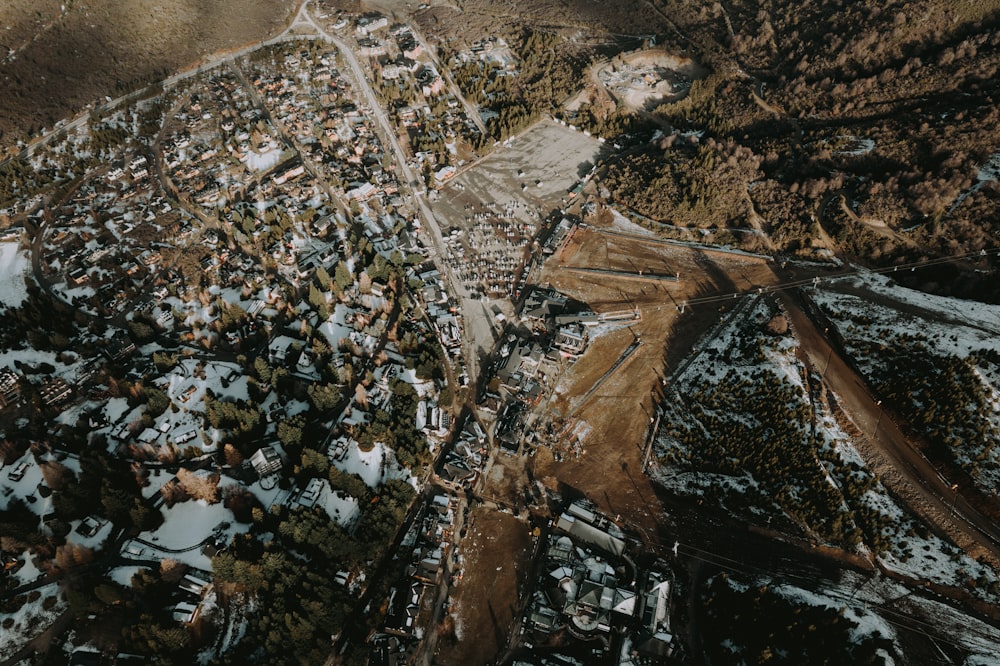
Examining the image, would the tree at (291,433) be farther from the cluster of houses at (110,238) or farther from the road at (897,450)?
A: the road at (897,450)

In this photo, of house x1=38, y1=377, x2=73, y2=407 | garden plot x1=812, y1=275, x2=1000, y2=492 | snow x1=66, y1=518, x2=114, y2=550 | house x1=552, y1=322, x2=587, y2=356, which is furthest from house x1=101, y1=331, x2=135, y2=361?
garden plot x1=812, y1=275, x2=1000, y2=492

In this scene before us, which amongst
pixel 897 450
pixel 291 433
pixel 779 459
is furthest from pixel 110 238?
pixel 897 450

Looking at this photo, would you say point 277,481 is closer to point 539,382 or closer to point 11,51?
point 539,382

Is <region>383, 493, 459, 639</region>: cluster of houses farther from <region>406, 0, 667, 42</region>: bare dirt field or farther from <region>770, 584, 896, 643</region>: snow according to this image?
<region>406, 0, 667, 42</region>: bare dirt field

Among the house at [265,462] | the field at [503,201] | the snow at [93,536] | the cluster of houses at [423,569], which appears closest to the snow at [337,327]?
the field at [503,201]

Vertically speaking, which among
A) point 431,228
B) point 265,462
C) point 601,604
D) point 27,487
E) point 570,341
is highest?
point 431,228

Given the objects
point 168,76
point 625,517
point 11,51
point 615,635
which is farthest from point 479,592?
point 11,51

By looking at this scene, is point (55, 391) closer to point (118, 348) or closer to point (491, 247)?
point (118, 348)
